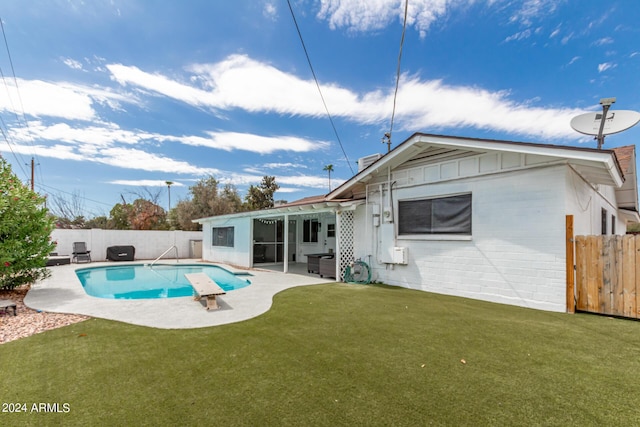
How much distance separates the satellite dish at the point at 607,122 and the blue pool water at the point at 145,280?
11.4 m

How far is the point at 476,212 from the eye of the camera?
733 cm

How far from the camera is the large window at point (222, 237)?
16.0 m

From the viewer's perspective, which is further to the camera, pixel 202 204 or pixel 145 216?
pixel 202 204

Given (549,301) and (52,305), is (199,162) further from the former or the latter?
(549,301)

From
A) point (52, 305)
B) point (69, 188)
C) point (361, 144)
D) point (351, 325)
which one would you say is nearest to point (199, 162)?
point (69, 188)

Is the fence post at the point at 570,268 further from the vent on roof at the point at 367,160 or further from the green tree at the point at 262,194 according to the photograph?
the green tree at the point at 262,194

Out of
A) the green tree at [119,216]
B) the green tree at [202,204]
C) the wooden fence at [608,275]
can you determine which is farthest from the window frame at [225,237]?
the green tree at [119,216]

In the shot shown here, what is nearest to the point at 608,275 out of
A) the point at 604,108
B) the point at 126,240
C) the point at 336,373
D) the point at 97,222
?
the point at 604,108

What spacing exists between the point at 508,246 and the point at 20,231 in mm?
12247

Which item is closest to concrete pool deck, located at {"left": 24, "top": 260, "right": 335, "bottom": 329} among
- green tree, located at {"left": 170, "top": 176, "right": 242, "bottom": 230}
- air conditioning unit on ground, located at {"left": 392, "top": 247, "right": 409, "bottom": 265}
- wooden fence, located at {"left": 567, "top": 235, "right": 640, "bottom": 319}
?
air conditioning unit on ground, located at {"left": 392, "top": 247, "right": 409, "bottom": 265}

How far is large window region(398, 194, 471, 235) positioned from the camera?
7.63m

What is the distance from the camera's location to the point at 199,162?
3020 cm

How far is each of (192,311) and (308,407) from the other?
4343mm

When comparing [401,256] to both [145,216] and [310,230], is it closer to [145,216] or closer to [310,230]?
[310,230]
